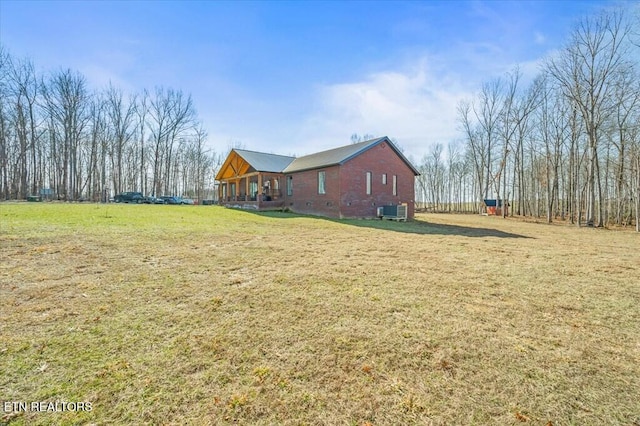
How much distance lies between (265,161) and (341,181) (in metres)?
9.93

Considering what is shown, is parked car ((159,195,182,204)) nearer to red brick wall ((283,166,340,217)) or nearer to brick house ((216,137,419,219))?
brick house ((216,137,419,219))

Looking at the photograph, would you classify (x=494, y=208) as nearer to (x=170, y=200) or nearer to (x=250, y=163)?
(x=250, y=163)

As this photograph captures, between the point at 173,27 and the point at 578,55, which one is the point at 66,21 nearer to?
the point at 173,27

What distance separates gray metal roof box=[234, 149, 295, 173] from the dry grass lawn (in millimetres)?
17986

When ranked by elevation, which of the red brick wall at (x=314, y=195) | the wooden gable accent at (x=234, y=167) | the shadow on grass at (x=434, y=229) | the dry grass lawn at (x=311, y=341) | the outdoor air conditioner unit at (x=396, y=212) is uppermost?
the wooden gable accent at (x=234, y=167)

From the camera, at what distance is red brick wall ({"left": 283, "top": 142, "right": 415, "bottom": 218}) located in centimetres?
1920

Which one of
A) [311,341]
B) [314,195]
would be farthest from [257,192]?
[311,341]

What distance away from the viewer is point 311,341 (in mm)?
3219

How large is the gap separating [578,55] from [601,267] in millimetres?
20263

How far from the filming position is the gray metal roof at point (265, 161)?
78.8ft

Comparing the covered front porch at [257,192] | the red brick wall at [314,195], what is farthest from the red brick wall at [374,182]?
the covered front porch at [257,192]

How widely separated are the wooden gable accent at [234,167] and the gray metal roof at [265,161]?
0.50 metres

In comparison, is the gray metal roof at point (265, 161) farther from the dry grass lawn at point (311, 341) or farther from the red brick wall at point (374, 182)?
the dry grass lawn at point (311, 341)

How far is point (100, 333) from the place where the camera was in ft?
10.7
